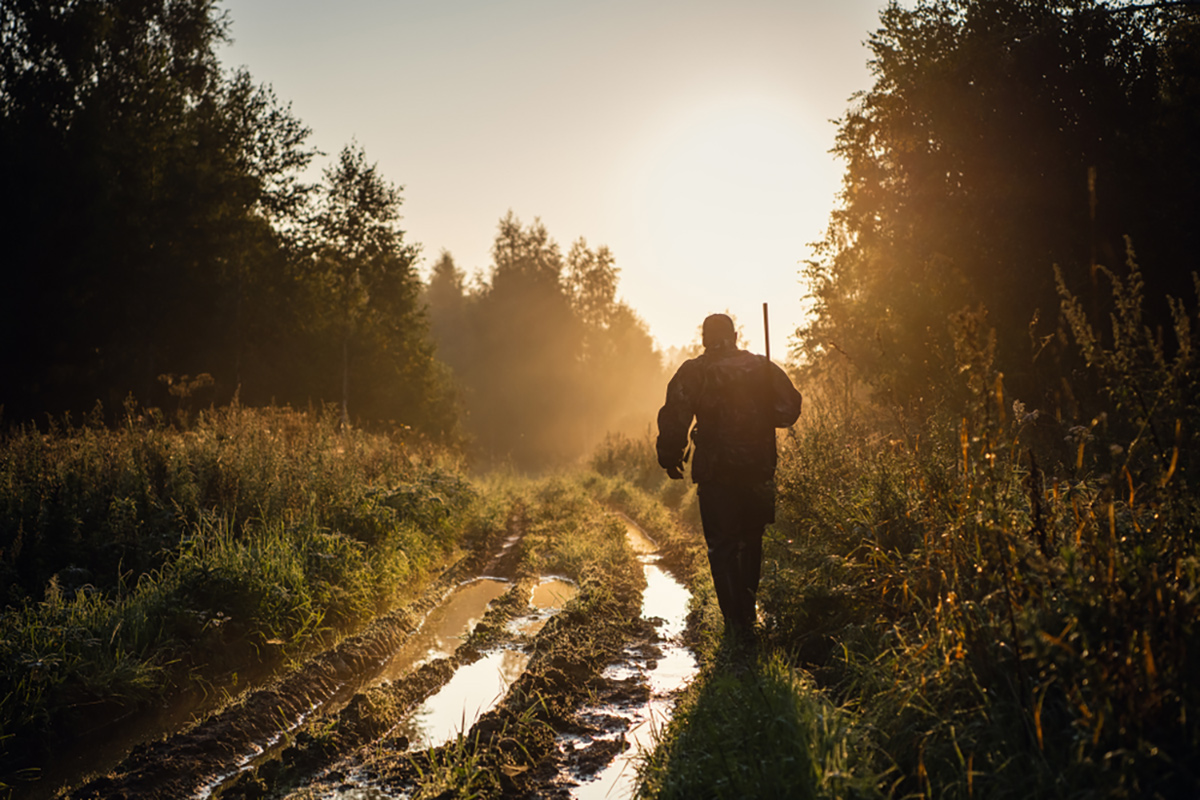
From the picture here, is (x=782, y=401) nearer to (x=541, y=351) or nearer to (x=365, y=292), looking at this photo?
(x=365, y=292)

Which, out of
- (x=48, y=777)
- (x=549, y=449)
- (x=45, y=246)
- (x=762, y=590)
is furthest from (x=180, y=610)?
(x=549, y=449)

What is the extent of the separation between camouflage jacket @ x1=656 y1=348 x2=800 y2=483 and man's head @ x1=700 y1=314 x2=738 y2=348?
0.27 feet

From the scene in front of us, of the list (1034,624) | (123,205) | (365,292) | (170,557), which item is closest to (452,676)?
(170,557)

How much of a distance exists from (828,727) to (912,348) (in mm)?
12561

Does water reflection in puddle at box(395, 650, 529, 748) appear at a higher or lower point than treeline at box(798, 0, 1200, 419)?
lower

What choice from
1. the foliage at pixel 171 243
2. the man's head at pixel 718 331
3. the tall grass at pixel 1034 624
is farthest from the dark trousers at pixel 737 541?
the foliage at pixel 171 243

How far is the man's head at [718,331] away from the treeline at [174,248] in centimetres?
1021

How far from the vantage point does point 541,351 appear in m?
61.7

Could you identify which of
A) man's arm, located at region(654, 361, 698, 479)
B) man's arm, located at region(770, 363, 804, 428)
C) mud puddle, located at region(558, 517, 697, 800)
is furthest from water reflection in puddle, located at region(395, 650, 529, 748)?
man's arm, located at region(770, 363, 804, 428)

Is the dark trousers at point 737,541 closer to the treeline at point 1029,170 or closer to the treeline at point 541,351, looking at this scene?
the treeline at point 1029,170

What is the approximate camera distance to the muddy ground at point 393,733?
12.3 ft

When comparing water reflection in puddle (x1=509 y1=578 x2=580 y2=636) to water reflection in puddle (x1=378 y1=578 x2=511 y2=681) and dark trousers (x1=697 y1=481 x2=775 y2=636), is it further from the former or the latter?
dark trousers (x1=697 y1=481 x2=775 y2=636)

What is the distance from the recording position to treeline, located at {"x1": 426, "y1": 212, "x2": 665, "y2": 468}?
60.3 m

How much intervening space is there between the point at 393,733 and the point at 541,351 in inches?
2266
